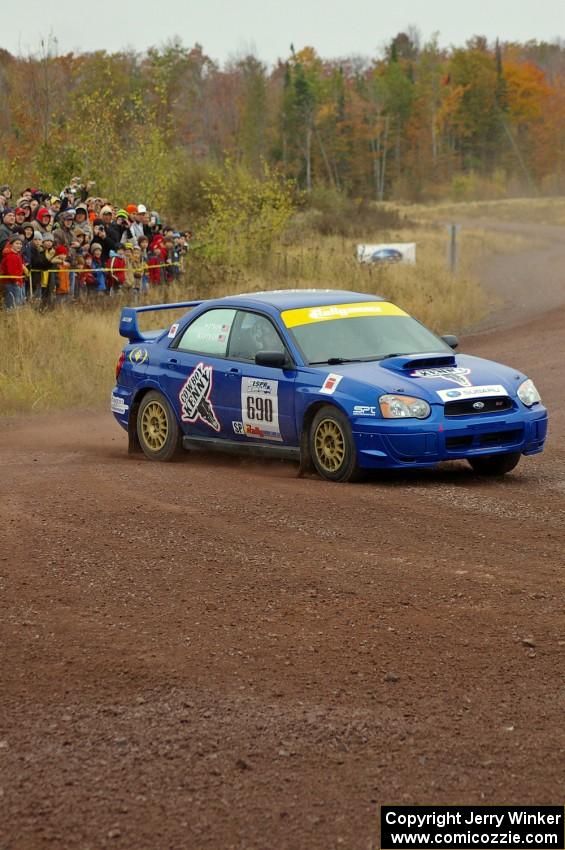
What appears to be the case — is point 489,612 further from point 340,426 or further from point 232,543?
point 340,426

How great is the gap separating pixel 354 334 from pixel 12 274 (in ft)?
29.4

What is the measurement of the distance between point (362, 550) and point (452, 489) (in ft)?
7.38

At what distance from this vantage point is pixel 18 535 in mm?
8203

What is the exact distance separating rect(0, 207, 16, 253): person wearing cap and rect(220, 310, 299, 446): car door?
27.0 feet

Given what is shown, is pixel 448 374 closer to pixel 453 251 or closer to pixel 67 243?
pixel 67 243

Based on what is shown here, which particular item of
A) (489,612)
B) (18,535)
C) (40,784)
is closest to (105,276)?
(18,535)

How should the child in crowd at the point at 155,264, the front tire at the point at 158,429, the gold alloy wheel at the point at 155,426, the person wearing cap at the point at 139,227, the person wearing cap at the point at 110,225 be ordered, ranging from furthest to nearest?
→ the child in crowd at the point at 155,264 < the person wearing cap at the point at 139,227 < the person wearing cap at the point at 110,225 < the gold alloy wheel at the point at 155,426 < the front tire at the point at 158,429

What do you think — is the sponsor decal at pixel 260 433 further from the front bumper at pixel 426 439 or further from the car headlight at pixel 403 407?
the car headlight at pixel 403 407

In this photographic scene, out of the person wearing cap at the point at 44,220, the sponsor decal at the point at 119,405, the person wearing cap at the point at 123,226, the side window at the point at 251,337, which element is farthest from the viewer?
the person wearing cap at the point at 123,226

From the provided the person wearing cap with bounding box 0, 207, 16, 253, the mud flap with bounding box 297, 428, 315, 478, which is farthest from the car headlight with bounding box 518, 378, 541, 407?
A: the person wearing cap with bounding box 0, 207, 16, 253

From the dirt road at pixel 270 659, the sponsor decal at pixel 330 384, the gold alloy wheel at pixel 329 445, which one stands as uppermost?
the sponsor decal at pixel 330 384

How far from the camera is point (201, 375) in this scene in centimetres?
1150

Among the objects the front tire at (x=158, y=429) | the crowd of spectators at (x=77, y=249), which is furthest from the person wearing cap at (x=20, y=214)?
the front tire at (x=158, y=429)

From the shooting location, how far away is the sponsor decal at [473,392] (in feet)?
33.3
